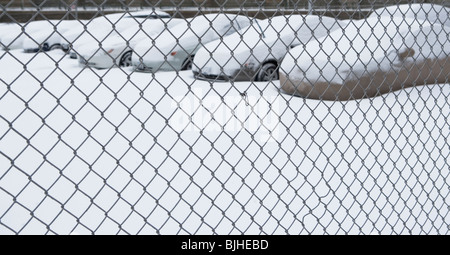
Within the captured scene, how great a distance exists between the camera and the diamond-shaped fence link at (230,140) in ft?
6.48

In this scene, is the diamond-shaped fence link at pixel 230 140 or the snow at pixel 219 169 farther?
the snow at pixel 219 169

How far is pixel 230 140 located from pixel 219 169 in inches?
34.8

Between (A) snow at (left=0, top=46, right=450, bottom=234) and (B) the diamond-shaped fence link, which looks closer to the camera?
(B) the diamond-shaped fence link

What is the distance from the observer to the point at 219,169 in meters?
3.70

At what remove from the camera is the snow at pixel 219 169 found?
2.17 m

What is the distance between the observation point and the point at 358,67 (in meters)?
5.64

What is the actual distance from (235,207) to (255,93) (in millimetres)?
3051

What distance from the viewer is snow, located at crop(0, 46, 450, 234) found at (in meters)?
2.17

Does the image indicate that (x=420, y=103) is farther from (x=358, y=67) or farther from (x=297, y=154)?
(x=297, y=154)

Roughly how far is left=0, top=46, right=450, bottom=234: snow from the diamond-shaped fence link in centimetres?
2

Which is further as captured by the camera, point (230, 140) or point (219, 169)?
point (230, 140)

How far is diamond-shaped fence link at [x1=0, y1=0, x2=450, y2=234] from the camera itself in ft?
6.48

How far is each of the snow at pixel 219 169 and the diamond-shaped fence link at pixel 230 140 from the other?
0.06 feet
